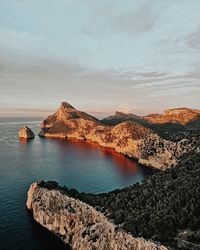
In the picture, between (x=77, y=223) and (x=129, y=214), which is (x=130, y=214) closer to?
(x=129, y=214)

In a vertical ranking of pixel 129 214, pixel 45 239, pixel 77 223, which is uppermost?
pixel 129 214

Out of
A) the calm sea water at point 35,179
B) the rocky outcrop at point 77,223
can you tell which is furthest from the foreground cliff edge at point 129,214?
the calm sea water at point 35,179

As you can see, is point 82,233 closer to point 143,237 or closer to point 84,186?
point 143,237

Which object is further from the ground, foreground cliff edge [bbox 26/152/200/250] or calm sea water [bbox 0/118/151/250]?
foreground cliff edge [bbox 26/152/200/250]

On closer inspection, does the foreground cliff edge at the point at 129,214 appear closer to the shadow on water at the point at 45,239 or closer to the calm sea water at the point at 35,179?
the shadow on water at the point at 45,239

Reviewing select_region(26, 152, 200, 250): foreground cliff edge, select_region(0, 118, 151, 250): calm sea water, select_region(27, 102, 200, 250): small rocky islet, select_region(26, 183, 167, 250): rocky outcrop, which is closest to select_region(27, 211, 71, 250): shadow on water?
select_region(0, 118, 151, 250): calm sea water

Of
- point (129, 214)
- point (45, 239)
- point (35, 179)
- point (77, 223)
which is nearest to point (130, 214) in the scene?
point (129, 214)

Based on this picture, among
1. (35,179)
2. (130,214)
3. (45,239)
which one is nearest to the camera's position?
(130,214)

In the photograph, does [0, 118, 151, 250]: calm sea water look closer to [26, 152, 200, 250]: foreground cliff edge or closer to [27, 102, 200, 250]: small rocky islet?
[26, 152, 200, 250]: foreground cliff edge
